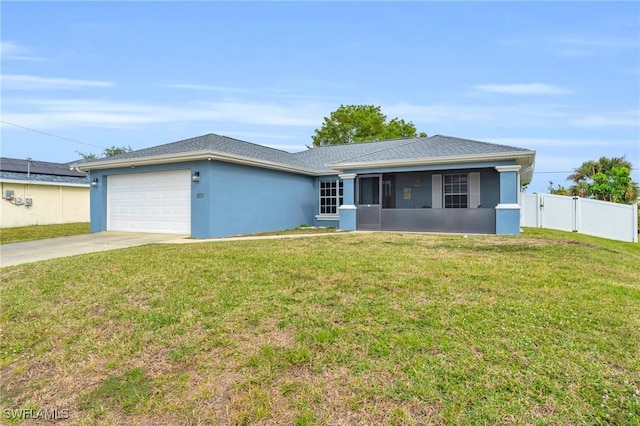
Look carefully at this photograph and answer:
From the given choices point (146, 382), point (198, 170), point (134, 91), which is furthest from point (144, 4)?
point (146, 382)

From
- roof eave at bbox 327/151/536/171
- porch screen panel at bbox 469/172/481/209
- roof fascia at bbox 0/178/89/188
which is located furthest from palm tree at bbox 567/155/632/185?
roof fascia at bbox 0/178/89/188

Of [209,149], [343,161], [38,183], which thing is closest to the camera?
[209,149]

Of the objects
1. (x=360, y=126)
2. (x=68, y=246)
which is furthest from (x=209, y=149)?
(x=360, y=126)

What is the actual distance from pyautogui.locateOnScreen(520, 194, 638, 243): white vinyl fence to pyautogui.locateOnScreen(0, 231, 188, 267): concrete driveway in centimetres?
1595

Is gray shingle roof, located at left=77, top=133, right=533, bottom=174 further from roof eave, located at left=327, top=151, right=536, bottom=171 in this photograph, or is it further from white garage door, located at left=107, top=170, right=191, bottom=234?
white garage door, located at left=107, top=170, right=191, bottom=234

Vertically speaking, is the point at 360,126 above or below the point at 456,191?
above

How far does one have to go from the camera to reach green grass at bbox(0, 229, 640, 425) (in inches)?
111

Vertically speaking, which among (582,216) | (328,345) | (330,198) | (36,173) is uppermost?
(36,173)

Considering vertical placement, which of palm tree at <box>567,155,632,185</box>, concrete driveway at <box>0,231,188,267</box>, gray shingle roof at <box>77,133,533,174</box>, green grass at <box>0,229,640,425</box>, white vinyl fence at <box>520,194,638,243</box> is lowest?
green grass at <box>0,229,640,425</box>

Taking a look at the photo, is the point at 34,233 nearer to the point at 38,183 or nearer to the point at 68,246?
the point at 68,246

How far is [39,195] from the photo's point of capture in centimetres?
2095

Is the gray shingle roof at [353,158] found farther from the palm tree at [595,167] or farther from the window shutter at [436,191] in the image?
the palm tree at [595,167]

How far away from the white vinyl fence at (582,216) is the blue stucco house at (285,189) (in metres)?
3.59

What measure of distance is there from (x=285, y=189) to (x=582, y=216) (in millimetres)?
12912
